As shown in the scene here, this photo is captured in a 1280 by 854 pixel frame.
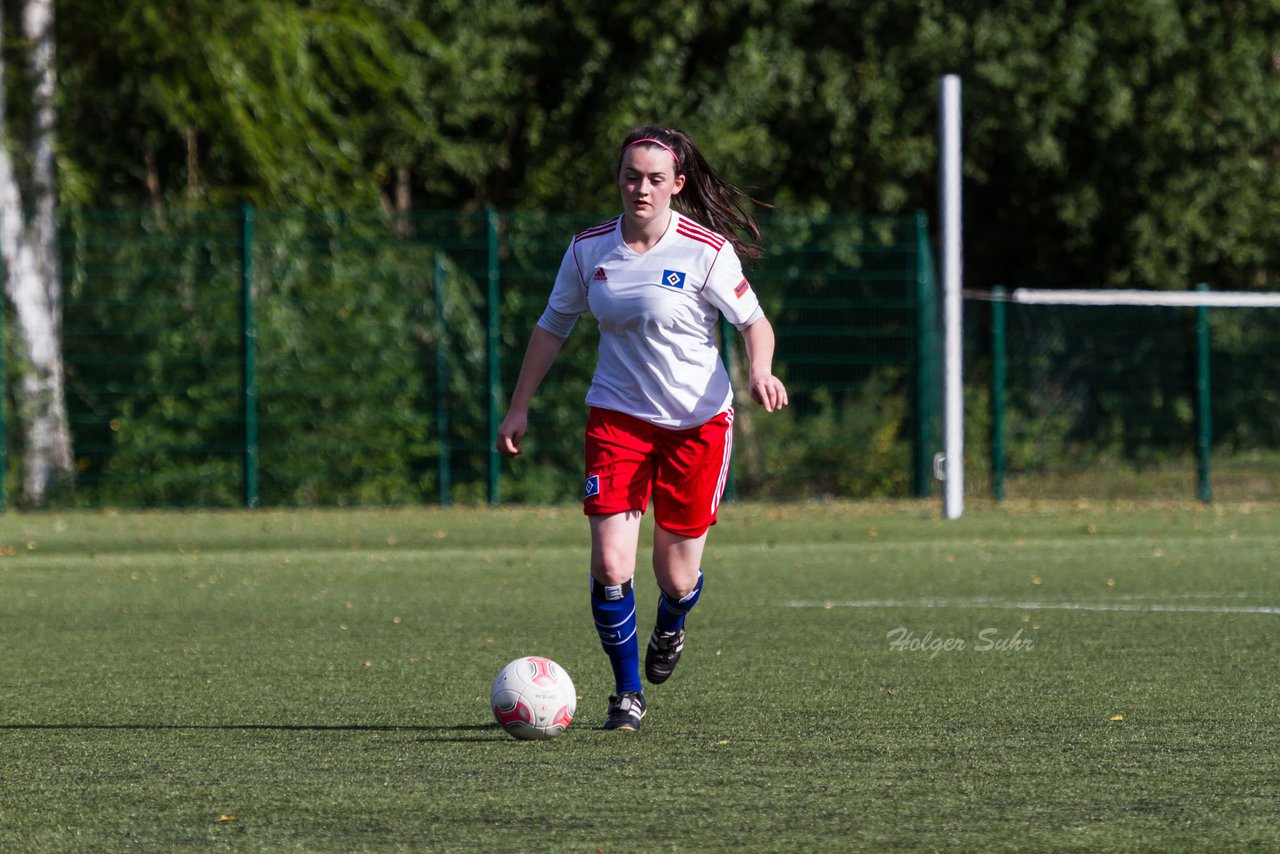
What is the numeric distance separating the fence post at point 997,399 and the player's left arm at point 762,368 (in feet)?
41.2

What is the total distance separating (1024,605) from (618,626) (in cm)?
408

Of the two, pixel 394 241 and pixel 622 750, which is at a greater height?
pixel 394 241

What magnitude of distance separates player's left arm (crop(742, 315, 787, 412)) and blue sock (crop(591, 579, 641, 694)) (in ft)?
2.60

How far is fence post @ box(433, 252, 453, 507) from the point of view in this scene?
18.5m

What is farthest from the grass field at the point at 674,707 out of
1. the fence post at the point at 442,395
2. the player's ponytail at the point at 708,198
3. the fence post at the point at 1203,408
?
the fence post at the point at 1203,408

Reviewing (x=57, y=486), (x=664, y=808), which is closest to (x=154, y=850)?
(x=664, y=808)

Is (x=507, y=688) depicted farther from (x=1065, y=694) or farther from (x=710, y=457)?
(x=1065, y=694)

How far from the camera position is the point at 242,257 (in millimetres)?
18141

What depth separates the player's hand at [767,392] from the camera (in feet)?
20.2

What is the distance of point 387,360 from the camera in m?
18.5

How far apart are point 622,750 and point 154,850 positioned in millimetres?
1737

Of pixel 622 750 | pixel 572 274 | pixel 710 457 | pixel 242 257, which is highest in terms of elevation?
pixel 242 257

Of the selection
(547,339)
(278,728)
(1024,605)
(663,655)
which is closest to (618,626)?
(663,655)

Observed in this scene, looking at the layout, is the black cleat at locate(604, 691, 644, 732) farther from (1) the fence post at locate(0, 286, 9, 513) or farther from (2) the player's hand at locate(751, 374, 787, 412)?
(1) the fence post at locate(0, 286, 9, 513)
